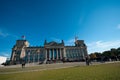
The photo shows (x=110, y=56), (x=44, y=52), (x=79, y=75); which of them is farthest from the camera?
(x=44, y=52)

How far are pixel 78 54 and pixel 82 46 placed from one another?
11778 mm

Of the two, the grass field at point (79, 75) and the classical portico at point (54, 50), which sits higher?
the classical portico at point (54, 50)

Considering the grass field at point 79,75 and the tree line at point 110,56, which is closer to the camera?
the grass field at point 79,75

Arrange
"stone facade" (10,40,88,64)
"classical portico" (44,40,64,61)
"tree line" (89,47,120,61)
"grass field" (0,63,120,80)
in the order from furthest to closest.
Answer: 1. "classical portico" (44,40,64,61)
2. "stone facade" (10,40,88,64)
3. "tree line" (89,47,120,61)
4. "grass field" (0,63,120,80)

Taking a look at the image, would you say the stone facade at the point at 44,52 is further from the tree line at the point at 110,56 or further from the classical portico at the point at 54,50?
the tree line at the point at 110,56

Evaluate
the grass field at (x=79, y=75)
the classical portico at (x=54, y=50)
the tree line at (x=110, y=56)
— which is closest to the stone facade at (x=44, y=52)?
the classical portico at (x=54, y=50)

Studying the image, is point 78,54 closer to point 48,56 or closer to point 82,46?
point 82,46

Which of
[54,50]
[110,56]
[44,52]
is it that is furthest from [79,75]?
[54,50]

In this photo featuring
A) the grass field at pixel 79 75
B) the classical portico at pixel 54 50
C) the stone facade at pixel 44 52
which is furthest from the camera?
the classical portico at pixel 54 50

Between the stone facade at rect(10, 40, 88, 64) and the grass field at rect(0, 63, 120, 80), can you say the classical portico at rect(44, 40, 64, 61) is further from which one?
the grass field at rect(0, 63, 120, 80)

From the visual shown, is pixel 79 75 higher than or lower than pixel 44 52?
lower

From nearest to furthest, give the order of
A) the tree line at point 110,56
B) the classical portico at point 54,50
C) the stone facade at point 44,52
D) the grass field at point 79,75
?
Result: the grass field at point 79,75, the tree line at point 110,56, the stone facade at point 44,52, the classical portico at point 54,50

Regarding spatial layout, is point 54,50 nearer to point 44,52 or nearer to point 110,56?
point 44,52

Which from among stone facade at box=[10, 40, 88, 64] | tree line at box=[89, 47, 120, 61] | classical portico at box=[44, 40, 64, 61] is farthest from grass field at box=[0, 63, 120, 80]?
classical portico at box=[44, 40, 64, 61]
